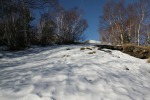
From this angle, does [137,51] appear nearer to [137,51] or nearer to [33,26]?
[137,51]

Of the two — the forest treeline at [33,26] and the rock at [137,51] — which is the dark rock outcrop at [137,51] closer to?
the rock at [137,51]

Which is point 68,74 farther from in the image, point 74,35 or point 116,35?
point 116,35

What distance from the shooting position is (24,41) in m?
13.9

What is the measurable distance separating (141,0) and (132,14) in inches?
90.8

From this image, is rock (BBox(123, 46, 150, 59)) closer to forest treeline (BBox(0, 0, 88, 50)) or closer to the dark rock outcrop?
the dark rock outcrop

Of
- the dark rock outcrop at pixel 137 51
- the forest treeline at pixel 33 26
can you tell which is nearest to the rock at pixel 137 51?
the dark rock outcrop at pixel 137 51

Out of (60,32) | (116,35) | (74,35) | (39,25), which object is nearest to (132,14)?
(116,35)

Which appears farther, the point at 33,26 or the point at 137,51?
the point at 33,26

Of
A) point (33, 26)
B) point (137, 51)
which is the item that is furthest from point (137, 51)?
point (33, 26)

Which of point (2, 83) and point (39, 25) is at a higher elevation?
point (39, 25)

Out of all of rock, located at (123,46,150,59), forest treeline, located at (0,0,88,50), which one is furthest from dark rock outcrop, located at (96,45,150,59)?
forest treeline, located at (0,0,88,50)

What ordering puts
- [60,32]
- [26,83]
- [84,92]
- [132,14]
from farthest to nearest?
[132,14], [60,32], [26,83], [84,92]

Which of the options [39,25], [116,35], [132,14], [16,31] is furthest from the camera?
[116,35]

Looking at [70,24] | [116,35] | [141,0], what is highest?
[141,0]
